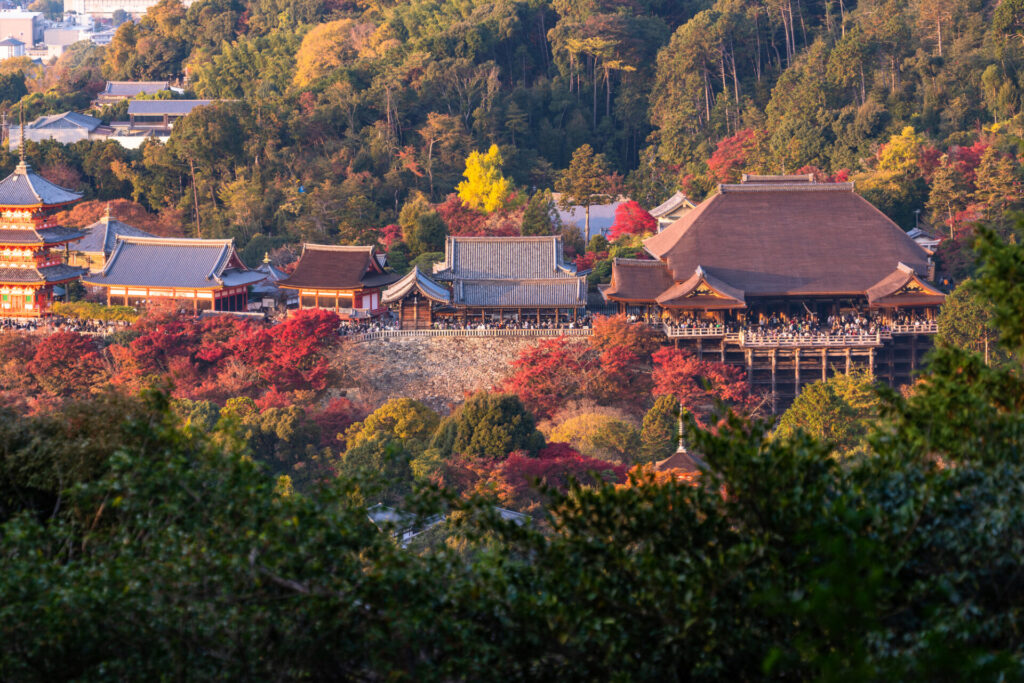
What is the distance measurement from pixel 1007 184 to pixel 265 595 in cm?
3130

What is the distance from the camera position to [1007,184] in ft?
110

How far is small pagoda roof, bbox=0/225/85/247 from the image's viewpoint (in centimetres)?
3033

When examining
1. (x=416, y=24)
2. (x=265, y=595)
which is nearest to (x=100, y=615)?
(x=265, y=595)

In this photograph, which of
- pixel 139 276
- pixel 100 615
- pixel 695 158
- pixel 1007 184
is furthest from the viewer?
pixel 695 158

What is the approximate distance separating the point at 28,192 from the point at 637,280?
53.0ft

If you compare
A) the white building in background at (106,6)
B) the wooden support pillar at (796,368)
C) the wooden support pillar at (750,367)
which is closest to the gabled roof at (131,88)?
the wooden support pillar at (750,367)

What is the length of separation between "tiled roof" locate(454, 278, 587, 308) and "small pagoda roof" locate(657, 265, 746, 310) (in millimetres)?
2146

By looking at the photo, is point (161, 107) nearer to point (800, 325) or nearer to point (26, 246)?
point (26, 246)

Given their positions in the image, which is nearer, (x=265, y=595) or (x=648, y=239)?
(x=265, y=595)

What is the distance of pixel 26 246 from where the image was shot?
100.0 ft

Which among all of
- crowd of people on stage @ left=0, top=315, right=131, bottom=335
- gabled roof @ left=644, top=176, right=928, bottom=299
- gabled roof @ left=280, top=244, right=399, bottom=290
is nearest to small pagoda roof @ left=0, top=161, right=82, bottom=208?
crowd of people on stage @ left=0, top=315, right=131, bottom=335

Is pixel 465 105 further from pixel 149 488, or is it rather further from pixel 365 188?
pixel 149 488

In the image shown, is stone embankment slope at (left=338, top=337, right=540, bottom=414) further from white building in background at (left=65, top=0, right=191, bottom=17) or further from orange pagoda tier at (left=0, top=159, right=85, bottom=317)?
white building in background at (left=65, top=0, right=191, bottom=17)

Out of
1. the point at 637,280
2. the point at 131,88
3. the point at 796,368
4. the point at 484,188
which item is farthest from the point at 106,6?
the point at 796,368
